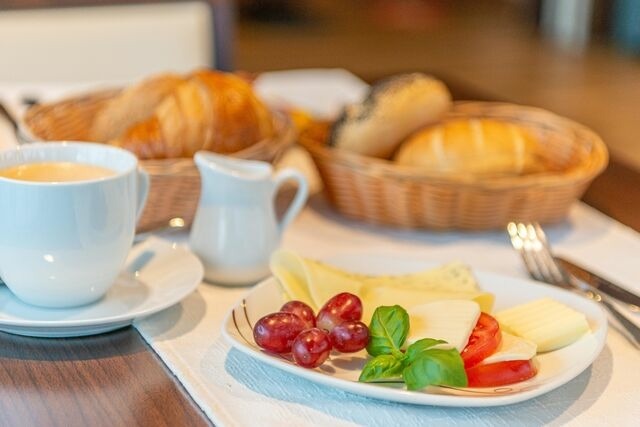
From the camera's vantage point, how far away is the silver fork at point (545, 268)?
0.81m

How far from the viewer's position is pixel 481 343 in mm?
678

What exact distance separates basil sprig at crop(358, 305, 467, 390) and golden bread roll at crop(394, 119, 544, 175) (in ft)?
1.29

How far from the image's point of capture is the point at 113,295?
82 centimetres

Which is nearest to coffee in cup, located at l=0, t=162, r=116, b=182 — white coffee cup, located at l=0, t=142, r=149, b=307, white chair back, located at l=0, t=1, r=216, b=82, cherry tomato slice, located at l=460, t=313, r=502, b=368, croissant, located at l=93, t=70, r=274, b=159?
white coffee cup, located at l=0, t=142, r=149, b=307

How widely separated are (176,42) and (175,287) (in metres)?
1.10

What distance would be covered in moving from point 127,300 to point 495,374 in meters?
0.32

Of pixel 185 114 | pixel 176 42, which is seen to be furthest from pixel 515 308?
pixel 176 42

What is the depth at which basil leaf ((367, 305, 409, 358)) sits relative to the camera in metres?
0.68

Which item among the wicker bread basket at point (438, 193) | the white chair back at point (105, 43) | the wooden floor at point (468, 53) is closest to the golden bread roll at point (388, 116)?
the wicker bread basket at point (438, 193)

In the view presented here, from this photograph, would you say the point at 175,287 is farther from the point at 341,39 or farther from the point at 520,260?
the point at 341,39

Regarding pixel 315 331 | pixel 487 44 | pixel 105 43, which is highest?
pixel 315 331

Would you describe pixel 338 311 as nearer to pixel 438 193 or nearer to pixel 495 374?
pixel 495 374

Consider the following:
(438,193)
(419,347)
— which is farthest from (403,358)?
(438,193)

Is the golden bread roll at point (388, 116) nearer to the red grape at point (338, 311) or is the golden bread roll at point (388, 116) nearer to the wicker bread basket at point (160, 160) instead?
the wicker bread basket at point (160, 160)
